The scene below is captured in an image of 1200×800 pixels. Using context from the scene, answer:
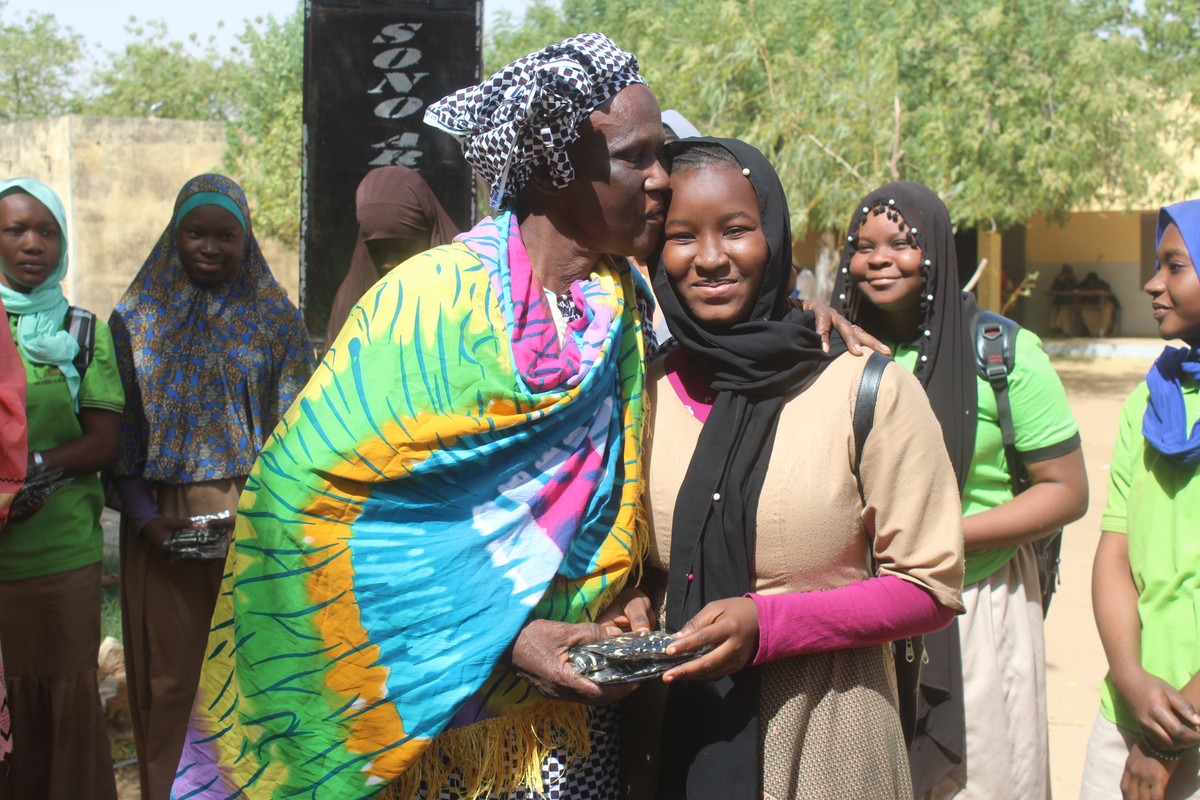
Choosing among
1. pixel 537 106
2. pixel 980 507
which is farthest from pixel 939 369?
pixel 537 106

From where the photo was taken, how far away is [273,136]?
17.7m

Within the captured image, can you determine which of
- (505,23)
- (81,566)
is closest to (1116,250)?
(505,23)

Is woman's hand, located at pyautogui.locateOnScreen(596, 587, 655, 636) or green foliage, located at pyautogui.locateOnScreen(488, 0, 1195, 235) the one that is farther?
green foliage, located at pyautogui.locateOnScreen(488, 0, 1195, 235)

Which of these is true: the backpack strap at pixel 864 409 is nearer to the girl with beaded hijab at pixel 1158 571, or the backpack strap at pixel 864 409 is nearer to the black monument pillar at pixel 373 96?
the girl with beaded hijab at pixel 1158 571

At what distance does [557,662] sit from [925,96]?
12234mm

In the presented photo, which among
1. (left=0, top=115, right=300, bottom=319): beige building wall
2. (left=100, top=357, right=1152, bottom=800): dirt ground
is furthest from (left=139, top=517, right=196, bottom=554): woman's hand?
(left=0, top=115, right=300, bottom=319): beige building wall

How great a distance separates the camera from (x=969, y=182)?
466 inches

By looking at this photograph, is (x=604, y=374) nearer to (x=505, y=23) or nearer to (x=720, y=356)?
(x=720, y=356)

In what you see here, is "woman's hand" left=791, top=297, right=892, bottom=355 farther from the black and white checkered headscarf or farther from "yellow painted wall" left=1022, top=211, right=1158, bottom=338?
"yellow painted wall" left=1022, top=211, right=1158, bottom=338

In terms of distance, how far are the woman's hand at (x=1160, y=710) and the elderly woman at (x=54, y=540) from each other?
322cm

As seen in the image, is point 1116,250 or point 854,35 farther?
point 1116,250

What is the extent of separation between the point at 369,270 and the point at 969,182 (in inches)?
378

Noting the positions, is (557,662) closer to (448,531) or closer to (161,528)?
(448,531)

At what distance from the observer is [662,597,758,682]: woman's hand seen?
67.1 inches
